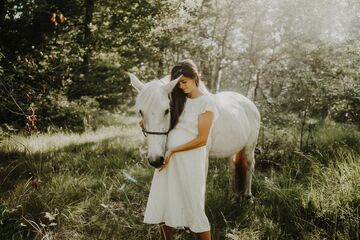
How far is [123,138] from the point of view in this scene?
754 cm

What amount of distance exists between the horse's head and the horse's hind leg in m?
2.12

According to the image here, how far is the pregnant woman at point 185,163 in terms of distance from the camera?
284cm

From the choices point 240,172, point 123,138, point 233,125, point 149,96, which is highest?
point 149,96

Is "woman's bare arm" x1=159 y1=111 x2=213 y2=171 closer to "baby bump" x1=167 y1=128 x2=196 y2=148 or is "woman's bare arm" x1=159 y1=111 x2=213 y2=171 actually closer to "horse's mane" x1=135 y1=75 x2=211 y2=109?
"baby bump" x1=167 y1=128 x2=196 y2=148

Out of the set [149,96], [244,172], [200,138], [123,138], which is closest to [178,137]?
[200,138]

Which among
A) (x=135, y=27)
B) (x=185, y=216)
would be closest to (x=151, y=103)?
(x=185, y=216)

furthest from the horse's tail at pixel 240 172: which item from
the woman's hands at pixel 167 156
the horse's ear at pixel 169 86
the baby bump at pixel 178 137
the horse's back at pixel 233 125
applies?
the horse's ear at pixel 169 86

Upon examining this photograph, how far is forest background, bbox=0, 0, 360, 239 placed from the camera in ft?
12.1

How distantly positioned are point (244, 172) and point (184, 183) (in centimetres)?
199

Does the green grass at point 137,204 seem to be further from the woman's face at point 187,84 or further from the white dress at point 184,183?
the woman's face at point 187,84

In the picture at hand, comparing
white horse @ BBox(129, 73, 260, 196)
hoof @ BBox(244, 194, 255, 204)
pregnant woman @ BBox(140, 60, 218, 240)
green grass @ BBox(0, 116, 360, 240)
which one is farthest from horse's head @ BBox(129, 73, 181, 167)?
hoof @ BBox(244, 194, 255, 204)

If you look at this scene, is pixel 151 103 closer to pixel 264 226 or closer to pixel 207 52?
pixel 264 226

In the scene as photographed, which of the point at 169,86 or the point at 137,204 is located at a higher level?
the point at 169,86

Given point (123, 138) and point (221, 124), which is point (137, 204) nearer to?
point (221, 124)
